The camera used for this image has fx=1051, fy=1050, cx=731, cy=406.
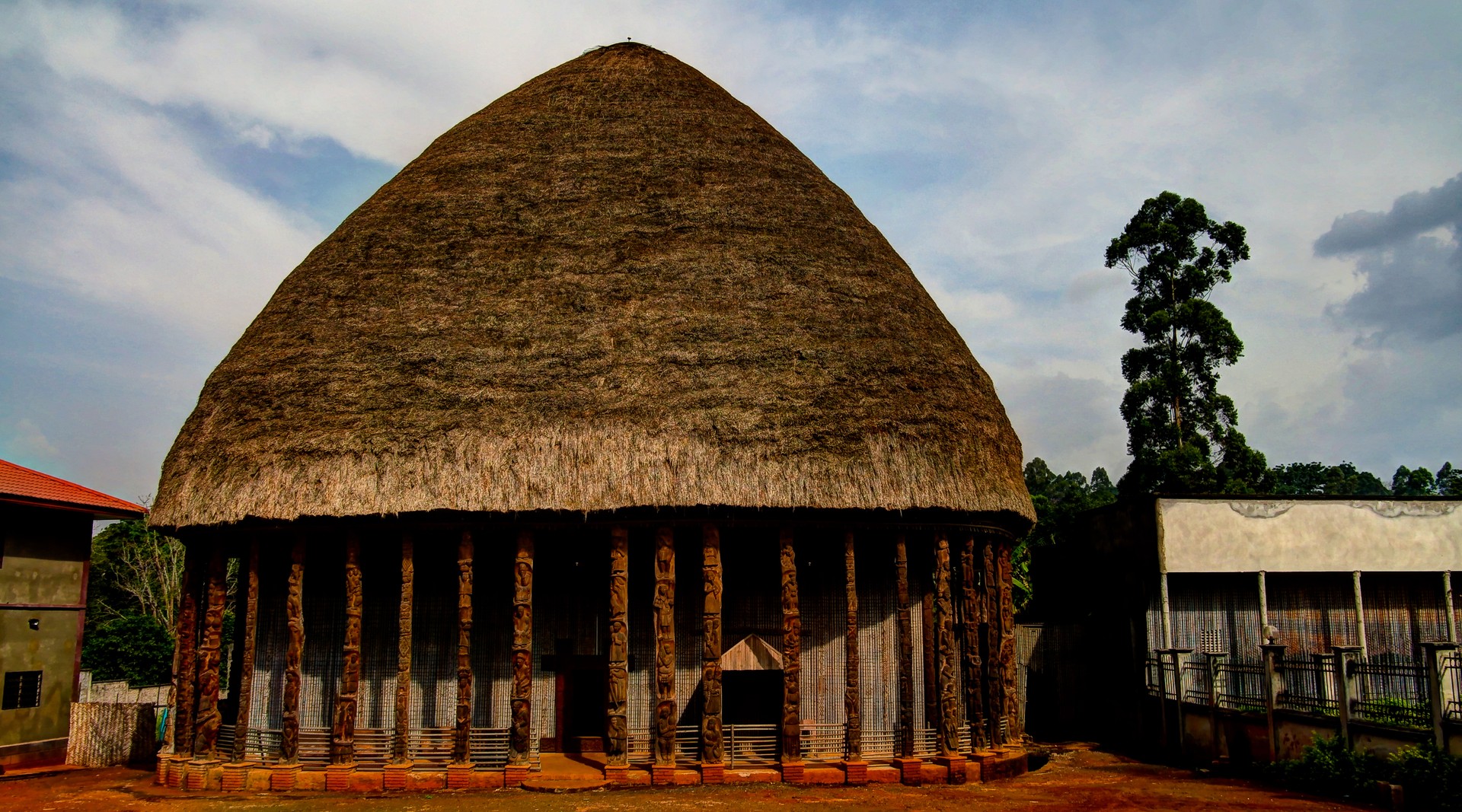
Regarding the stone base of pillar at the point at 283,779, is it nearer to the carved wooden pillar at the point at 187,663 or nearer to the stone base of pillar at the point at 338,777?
the stone base of pillar at the point at 338,777

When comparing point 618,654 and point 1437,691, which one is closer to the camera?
point 1437,691

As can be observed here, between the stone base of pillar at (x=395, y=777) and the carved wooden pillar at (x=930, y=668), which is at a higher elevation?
the carved wooden pillar at (x=930, y=668)

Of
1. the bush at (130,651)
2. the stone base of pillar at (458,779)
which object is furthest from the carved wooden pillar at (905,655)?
the bush at (130,651)

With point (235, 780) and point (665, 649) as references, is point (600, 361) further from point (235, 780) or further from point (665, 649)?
point (235, 780)

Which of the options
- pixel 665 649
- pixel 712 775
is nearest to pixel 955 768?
pixel 712 775

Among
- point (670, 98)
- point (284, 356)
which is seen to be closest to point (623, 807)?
point (284, 356)

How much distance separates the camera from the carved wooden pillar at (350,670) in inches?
646

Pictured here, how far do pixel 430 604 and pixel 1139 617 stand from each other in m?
14.7

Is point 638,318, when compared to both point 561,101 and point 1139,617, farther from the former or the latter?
point 1139,617

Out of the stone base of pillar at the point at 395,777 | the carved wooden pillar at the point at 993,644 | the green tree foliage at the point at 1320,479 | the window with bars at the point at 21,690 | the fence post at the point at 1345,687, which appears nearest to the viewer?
the fence post at the point at 1345,687

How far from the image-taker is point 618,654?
16.5 metres

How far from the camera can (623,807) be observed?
569 inches

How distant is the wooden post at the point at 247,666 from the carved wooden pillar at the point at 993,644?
12247mm

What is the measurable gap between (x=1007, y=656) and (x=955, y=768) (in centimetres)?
269
